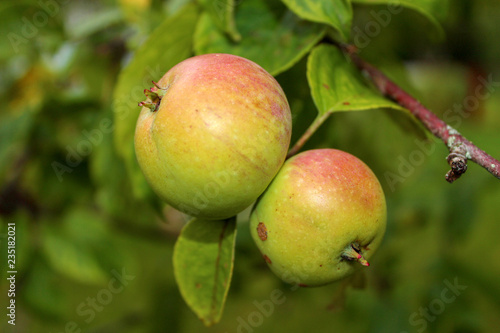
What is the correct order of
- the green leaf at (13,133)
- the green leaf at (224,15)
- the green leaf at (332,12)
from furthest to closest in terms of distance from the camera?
the green leaf at (13,133)
the green leaf at (224,15)
the green leaf at (332,12)

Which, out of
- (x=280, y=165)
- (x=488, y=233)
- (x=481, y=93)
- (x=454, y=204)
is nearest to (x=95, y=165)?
(x=280, y=165)

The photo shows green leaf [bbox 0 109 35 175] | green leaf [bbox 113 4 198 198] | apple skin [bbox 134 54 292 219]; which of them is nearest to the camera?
Answer: apple skin [bbox 134 54 292 219]

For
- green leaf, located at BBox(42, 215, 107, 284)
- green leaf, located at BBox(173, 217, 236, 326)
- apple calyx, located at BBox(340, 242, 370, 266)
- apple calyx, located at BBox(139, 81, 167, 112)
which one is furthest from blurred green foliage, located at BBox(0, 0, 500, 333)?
apple calyx, located at BBox(340, 242, 370, 266)

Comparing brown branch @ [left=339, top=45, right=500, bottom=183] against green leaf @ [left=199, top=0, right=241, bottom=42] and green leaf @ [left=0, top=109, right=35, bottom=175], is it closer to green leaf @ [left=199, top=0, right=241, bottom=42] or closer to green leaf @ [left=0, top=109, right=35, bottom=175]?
green leaf @ [left=199, top=0, right=241, bottom=42]

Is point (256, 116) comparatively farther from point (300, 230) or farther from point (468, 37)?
point (468, 37)

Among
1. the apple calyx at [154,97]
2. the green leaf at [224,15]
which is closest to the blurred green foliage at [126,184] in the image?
the green leaf at [224,15]

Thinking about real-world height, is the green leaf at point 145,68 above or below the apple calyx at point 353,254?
below

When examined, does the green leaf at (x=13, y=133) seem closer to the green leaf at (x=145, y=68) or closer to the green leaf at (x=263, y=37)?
the green leaf at (x=145, y=68)
